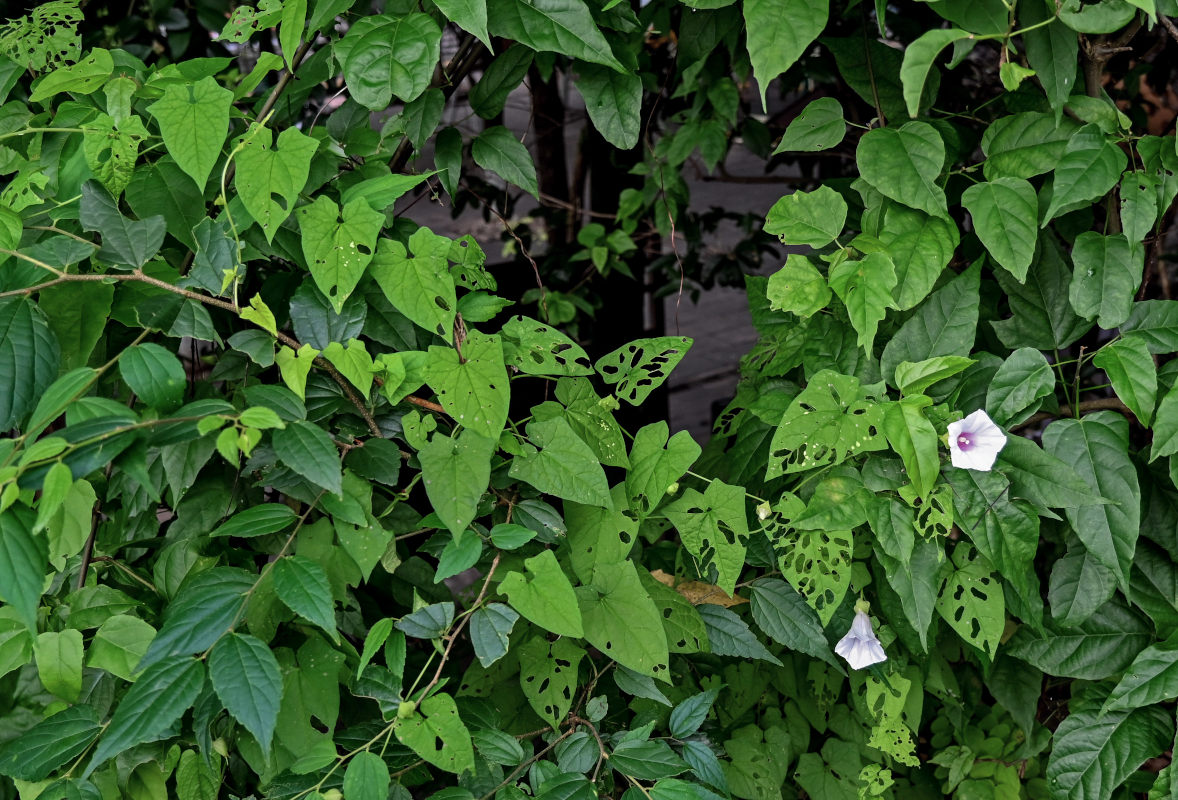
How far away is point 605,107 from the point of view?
135cm

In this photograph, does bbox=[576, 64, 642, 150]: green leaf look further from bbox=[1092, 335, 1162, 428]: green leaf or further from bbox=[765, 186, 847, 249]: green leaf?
bbox=[1092, 335, 1162, 428]: green leaf

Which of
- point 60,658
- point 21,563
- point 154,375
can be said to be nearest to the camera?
point 21,563

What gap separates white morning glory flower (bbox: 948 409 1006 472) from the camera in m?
1.23

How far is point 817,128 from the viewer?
4.45 ft

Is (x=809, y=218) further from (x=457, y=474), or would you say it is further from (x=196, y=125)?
(x=196, y=125)

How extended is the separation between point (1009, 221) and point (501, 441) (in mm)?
682

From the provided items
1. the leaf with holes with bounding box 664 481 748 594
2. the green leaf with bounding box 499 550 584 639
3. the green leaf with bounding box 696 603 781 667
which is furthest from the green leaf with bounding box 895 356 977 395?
the green leaf with bounding box 499 550 584 639

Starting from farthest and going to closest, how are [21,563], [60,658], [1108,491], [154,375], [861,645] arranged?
[861,645] → [1108,491] → [60,658] → [154,375] → [21,563]

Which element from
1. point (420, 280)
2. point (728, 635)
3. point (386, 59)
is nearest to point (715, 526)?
point (728, 635)

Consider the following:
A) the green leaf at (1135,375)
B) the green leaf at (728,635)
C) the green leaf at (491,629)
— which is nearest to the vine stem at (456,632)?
the green leaf at (491,629)

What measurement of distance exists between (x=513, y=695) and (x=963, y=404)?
29.1 inches

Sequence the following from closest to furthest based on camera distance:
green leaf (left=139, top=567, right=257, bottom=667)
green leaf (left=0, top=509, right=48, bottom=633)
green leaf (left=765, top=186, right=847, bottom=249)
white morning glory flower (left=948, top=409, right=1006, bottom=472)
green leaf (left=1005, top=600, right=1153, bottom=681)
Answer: green leaf (left=0, top=509, right=48, bottom=633) < green leaf (left=139, top=567, right=257, bottom=667) < white morning glory flower (left=948, top=409, right=1006, bottom=472) < green leaf (left=765, top=186, right=847, bottom=249) < green leaf (left=1005, top=600, right=1153, bottom=681)

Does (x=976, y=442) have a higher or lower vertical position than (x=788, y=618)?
higher

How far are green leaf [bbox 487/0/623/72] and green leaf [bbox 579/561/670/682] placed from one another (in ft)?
2.01
